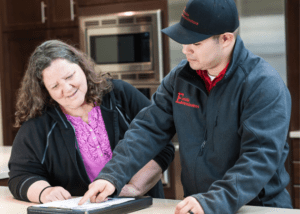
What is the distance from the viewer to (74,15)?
357 cm

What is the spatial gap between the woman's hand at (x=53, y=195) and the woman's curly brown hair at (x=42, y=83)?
1.10ft

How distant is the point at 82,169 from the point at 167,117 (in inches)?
16.0

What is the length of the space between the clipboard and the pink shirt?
342 mm

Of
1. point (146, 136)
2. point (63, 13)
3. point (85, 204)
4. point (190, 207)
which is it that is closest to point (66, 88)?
point (146, 136)

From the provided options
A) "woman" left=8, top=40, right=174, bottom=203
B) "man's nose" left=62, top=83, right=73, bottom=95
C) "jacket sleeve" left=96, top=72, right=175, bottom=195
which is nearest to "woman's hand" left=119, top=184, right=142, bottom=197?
"woman" left=8, top=40, right=174, bottom=203

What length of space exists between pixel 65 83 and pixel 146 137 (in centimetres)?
39

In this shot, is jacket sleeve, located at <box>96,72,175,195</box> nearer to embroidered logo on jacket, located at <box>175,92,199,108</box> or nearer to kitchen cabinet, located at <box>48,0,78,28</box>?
embroidered logo on jacket, located at <box>175,92,199,108</box>

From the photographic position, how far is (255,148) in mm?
1065

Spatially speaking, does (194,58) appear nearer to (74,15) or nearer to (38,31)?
(74,15)

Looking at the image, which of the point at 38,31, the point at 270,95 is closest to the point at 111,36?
the point at 38,31

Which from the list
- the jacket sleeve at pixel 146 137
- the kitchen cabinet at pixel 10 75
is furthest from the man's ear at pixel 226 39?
the kitchen cabinet at pixel 10 75

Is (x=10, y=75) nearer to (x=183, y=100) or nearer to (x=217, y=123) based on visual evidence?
(x=183, y=100)

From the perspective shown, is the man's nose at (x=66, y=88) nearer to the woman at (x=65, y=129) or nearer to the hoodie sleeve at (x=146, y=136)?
the woman at (x=65, y=129)

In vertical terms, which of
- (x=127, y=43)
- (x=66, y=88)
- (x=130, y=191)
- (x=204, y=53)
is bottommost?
(x=130, y=191)
